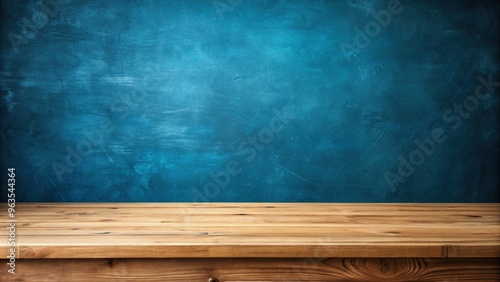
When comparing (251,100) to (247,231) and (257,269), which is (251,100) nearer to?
(247,231)

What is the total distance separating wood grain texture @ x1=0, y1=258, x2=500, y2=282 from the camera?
1396 mm

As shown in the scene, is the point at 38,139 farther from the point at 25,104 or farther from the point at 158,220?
the point at 158,220

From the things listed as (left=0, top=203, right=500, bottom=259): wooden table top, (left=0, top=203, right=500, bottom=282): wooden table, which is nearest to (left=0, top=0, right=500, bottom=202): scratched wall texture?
(left=0, top=203, right=500, bottom=259): wooden table top

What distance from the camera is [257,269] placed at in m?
1.42

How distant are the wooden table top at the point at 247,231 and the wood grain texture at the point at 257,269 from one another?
40 mm

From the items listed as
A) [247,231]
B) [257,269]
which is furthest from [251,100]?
[257,269]

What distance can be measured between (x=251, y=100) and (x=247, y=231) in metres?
0.78

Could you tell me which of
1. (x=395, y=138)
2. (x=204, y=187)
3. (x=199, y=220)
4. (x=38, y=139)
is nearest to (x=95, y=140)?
(x=38, y=139)

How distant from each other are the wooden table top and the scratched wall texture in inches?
6.2

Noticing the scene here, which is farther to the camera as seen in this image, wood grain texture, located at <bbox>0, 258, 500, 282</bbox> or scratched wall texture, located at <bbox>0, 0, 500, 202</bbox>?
scratched wall texture, located at <bbox>0, 0, 500, 202</bbox>

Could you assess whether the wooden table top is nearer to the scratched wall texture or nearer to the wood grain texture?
the wood grain texture

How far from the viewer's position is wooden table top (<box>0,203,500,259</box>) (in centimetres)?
137

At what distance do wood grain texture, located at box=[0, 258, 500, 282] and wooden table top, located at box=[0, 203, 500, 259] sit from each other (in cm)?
4

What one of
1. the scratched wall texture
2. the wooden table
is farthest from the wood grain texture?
the scratched wall texture
